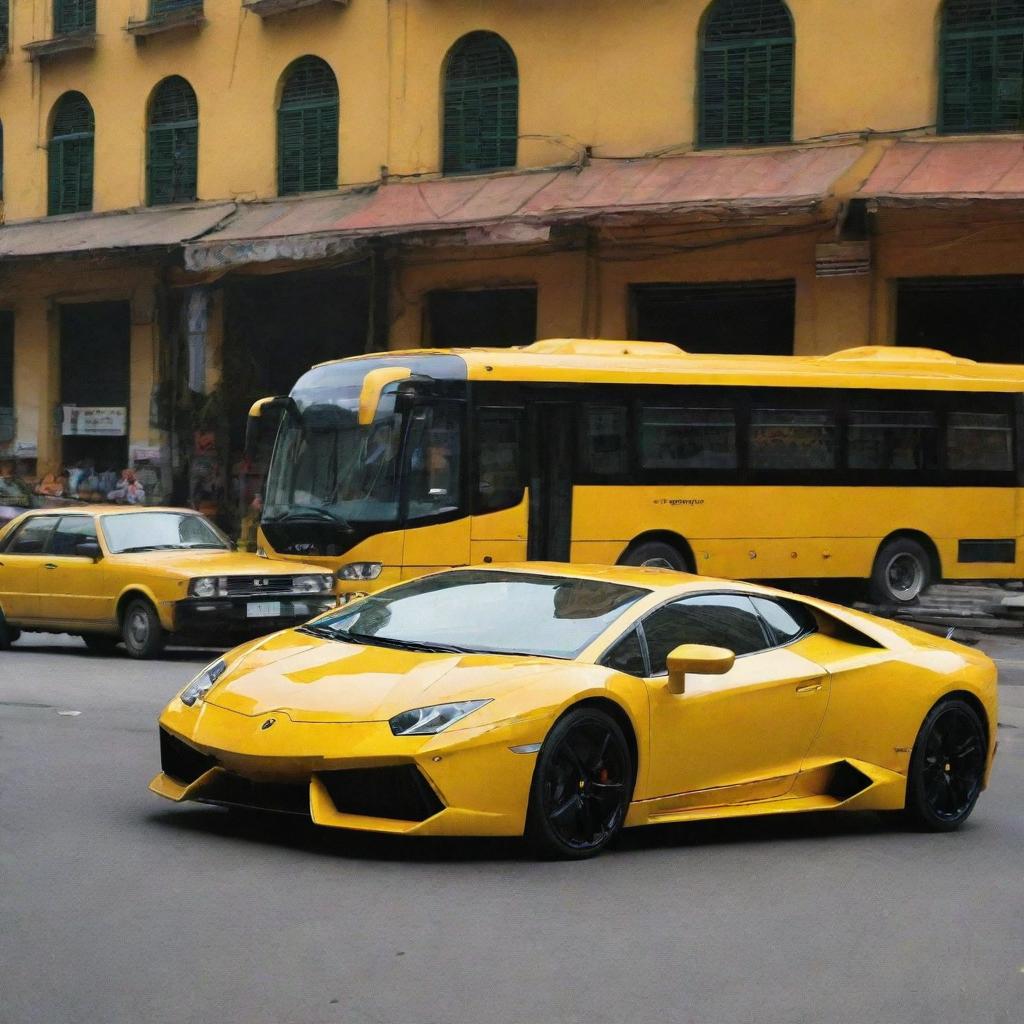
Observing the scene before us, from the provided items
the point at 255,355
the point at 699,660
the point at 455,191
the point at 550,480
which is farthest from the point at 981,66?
the point at 699,660

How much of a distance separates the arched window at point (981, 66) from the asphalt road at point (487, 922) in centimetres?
1738

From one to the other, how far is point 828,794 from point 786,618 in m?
0.81

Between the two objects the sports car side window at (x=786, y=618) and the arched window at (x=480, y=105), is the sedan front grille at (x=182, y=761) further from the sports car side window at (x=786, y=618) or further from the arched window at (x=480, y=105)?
the arched window at (x=480, y=105)

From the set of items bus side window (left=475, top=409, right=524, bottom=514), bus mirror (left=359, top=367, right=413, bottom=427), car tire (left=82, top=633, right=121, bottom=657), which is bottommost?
car tire (left=82, top=633, right=121, bottom=657)

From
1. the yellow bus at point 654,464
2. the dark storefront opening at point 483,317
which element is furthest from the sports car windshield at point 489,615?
the dark storefront opening at point 483,317

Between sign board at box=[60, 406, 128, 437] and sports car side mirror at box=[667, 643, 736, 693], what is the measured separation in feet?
87.2

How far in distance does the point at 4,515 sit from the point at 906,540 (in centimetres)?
1273

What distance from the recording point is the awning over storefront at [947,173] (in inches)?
889

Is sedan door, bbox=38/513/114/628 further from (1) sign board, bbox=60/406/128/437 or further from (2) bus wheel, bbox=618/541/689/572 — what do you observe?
(1) sign board, bbox=60/406/128/437

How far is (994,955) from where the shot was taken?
20.0ft

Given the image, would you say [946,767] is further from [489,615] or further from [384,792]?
[384,792]

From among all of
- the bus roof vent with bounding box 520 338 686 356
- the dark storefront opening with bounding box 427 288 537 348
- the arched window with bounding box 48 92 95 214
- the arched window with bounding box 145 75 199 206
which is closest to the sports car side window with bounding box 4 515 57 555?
the bus roof vent with bounding box 520 338 686 356

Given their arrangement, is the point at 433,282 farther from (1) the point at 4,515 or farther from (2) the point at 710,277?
(1) the point at 4,515

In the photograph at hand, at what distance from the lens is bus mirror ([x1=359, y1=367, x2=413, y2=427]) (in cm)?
1862
